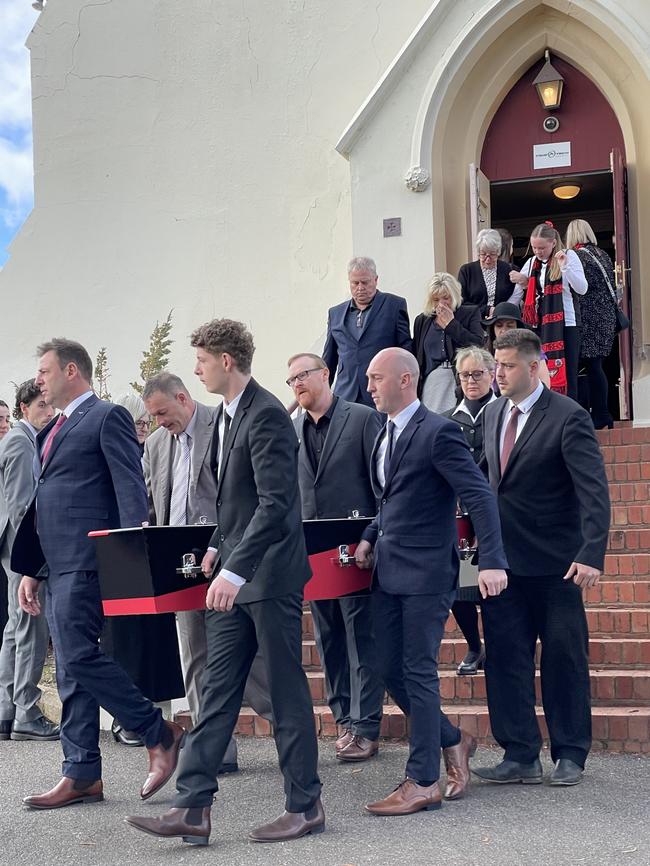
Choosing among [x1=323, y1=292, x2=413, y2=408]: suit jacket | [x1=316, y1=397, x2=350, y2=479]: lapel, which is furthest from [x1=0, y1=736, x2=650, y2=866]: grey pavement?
[x1=323, y1=292, x2=413, y2=408]: suit jacket

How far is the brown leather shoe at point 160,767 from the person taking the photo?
16.4ft

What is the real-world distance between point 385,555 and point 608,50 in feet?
25.5

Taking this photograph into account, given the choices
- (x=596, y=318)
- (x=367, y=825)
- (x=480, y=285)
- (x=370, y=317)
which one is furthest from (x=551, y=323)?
(x=367, y=825)

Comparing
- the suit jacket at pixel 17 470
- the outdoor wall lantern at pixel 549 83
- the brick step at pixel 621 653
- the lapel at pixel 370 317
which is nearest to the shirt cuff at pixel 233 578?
the brick step at pixel 621 653

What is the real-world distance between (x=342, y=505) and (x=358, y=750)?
123 cm

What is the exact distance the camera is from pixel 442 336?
8.44 metres

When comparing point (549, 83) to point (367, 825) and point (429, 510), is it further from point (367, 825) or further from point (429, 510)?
point (367, 825)

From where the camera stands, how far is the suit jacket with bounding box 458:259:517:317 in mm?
9133

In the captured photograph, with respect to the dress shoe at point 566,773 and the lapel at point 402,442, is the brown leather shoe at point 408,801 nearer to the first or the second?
the dress shoe at point 566,773

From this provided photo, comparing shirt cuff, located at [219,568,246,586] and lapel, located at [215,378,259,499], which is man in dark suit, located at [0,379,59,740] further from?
shirt cuff, located at [219,568,246,586]

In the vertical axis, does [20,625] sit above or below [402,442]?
below

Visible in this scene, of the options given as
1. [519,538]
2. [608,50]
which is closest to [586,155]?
[608,50]

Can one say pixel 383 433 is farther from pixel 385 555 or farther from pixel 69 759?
pixel 69 759

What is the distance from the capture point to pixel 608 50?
35.8 feet
